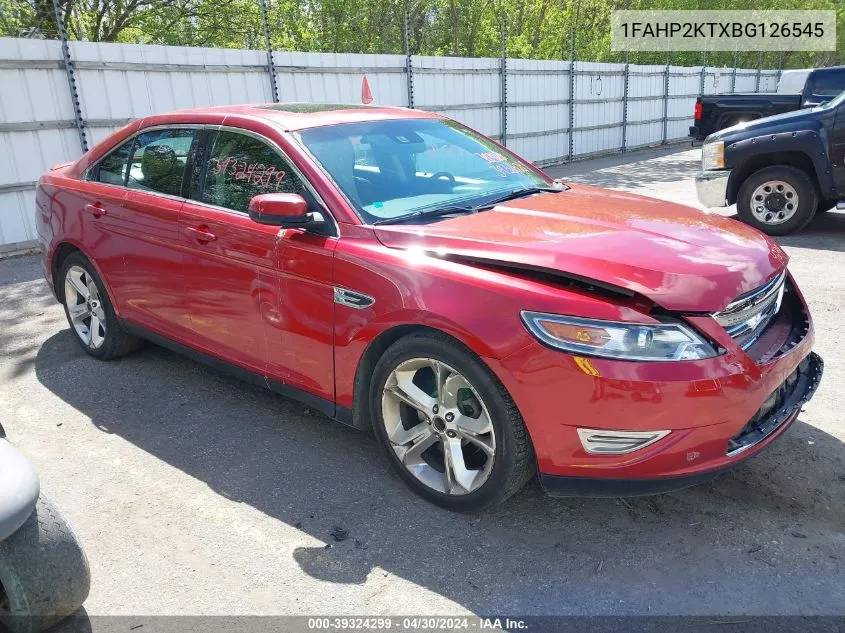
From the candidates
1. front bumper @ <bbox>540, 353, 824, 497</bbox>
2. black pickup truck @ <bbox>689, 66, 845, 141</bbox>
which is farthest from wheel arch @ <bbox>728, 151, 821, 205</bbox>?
front bumper @ <bbox>540, 353, 824, 497</bbox>

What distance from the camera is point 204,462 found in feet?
11.5

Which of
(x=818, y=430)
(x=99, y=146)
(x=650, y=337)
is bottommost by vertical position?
(x=818, y=430)

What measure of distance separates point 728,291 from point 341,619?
6.03 feet

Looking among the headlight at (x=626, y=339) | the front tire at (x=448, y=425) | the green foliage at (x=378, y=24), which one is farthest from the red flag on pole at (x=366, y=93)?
the headlight at (x=626, y=339)

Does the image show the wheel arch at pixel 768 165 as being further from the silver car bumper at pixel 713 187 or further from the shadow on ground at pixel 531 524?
the shadow on ground at pixel 531 524

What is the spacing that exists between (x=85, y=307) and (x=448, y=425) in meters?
3.07

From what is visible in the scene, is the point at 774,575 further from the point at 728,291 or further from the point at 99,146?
the point at 99,146

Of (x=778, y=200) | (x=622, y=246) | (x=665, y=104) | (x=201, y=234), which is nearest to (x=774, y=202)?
(x=778, y=200)

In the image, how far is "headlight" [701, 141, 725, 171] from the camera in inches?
318

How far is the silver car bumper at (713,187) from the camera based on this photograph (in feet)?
26.6

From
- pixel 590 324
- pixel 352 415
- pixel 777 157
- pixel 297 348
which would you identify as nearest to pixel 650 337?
pixel 590 324

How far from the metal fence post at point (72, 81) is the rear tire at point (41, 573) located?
25.2 feet

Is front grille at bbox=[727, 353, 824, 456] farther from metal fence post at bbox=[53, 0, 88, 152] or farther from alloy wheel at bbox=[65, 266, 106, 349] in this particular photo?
metal fence post at bbox=[53, 0, 88, 152]

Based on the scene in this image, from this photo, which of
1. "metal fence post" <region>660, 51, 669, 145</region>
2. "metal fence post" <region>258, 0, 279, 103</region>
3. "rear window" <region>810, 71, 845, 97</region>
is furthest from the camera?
"metal fence post" <region>660, 51, 669, 145</region>
